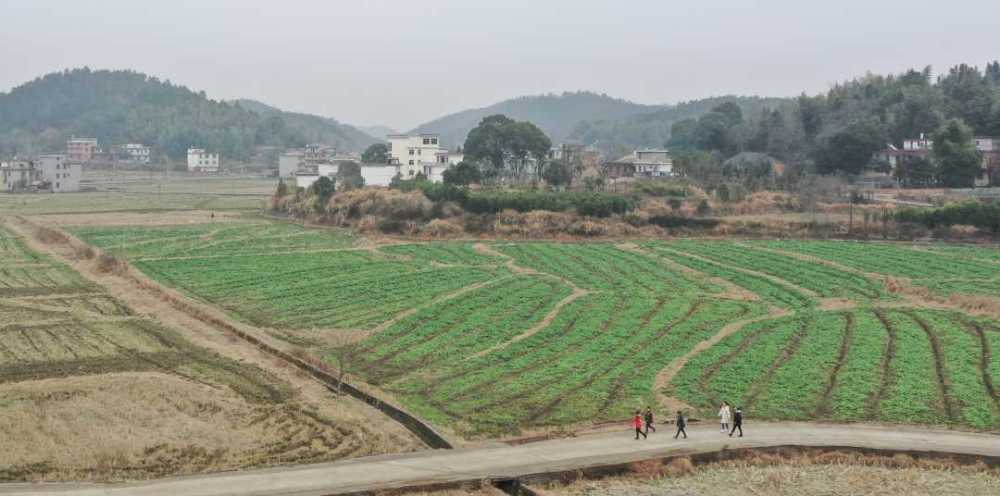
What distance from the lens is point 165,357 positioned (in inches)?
1184

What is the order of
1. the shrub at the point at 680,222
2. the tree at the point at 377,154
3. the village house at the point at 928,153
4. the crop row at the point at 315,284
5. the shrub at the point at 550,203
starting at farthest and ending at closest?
the tree at the point at 377,154 < the village house at the point at 928,153 < the shrub at the point at 550,203 < the shrub at the point at 680,222 < the crop row at the point at 315,284

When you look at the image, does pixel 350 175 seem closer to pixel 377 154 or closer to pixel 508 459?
pixel 377 154

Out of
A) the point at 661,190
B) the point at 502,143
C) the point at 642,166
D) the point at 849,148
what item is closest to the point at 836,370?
the point at 661,190

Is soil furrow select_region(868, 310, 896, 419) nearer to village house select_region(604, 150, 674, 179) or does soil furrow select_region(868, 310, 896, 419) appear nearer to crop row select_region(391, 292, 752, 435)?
crop row select_region(391, 292, 752, 435)

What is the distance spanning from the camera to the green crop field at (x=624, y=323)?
25.4 meters

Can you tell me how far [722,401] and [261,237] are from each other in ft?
134

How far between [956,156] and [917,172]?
11.4 feet

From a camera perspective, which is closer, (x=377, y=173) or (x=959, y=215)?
(x=959, y=215)

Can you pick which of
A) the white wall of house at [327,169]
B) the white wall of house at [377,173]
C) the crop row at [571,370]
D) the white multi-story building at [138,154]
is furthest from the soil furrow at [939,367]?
the white multi-story building at [138,154]

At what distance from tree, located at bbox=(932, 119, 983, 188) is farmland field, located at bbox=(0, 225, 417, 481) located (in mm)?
55857

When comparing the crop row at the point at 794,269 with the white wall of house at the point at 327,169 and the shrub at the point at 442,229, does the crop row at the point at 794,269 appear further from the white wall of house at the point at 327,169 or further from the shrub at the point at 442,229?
the white wall of house at the point at 327,169

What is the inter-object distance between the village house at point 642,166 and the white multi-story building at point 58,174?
58.1m

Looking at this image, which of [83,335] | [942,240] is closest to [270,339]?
[83,335]

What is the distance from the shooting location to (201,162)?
16712 cm
